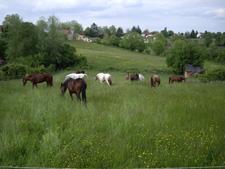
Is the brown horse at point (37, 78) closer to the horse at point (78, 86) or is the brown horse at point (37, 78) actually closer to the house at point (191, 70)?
the horse at point (78, 86)

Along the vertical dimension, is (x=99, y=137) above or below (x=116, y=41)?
below

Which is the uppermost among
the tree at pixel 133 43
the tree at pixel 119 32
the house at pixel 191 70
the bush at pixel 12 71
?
the tree at pixel 119 32

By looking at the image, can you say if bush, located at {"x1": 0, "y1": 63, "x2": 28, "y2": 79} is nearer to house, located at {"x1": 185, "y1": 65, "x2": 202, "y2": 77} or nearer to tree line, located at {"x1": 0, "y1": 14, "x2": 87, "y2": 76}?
tree line, located at {"x1": 0, "y1": 14, "x2": 87, "y2": 76}

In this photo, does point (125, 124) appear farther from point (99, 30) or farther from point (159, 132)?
point (99, 30)

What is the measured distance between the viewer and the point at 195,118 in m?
6.87

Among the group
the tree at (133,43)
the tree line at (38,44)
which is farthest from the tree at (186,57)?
the tree at (133,43)

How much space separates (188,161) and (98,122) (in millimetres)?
3053

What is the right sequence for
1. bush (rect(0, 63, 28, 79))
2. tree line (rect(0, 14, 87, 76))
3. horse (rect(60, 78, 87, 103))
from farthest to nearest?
tree line (rect(0, 14, 87, 76)) < bush (rect(0, 63, 28, 79)) < horse (rect(60, 78, 87, 103))

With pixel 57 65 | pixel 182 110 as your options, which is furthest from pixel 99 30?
pixel 182 110

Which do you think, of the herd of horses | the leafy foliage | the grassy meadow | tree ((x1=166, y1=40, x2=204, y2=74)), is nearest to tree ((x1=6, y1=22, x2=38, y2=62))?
the herd of horses

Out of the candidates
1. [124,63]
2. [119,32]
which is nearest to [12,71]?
[124,63]

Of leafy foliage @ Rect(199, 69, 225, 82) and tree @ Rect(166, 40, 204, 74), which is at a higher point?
tree @ Rect(166, 40, 204, 74)

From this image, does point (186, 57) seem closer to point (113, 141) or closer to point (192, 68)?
point (192, 68)

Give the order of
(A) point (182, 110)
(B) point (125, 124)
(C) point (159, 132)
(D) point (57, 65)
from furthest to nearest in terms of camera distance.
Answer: (D) point (57, 65) < (A) point (182, 110) < (B) point (125, 124) < (C) point (159, 132)
